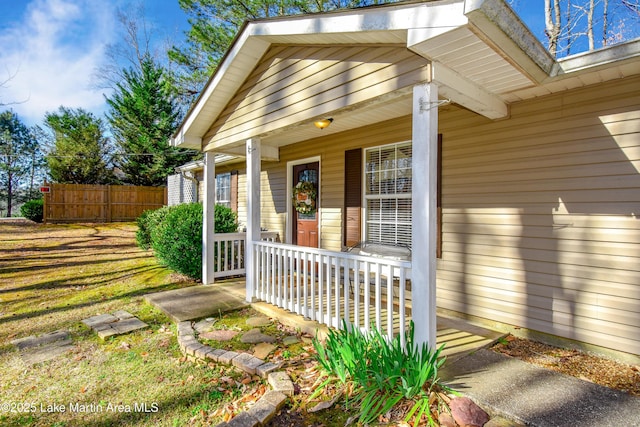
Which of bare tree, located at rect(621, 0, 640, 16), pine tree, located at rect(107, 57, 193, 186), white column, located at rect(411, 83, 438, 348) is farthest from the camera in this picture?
pine tree, located at rect(107, 57, 193, 186)

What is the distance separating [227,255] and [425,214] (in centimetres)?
436

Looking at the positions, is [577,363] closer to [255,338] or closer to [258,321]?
[255,338]

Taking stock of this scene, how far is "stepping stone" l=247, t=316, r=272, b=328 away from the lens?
396 cm

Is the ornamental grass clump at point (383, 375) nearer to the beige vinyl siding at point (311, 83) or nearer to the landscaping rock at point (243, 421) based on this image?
the landscaping rock at point (243, 421)

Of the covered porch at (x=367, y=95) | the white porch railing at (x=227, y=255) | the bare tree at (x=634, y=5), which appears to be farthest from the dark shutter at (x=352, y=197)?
the bare tree at (x=634, y=5)

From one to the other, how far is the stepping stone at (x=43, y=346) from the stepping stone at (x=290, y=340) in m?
2.22

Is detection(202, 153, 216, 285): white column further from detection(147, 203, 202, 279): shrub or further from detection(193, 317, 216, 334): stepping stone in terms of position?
detection(193, 317, 216, 334): stepping stone

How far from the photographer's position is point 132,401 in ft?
8.30

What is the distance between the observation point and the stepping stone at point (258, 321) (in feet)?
13.0

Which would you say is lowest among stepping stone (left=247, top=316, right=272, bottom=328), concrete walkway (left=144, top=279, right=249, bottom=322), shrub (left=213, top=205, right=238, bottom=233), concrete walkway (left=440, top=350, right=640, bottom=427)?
stepping stone (left=247, top=316, right=272, bottom=328)

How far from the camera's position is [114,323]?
407 centimetres

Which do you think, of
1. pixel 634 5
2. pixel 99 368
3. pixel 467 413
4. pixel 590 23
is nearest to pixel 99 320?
pixel 99 368

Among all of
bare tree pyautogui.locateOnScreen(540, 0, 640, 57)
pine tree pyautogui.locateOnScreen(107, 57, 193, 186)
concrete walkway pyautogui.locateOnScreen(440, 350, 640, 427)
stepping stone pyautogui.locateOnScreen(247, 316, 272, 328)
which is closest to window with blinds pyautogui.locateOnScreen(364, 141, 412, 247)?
stepping stone pyautogui.locateOnScreen(247, 316, 272, 328)

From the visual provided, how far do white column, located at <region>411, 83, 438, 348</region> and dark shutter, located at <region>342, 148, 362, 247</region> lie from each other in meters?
2.58
